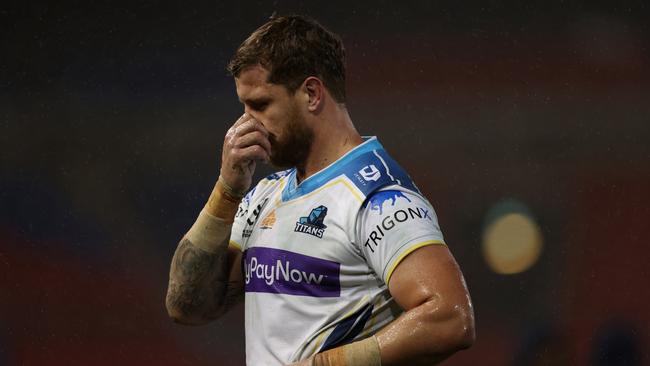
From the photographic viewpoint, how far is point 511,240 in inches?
103

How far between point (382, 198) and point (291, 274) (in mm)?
169

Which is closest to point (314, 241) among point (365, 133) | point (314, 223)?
point (314, 223)

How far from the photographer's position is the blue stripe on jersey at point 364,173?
128cm

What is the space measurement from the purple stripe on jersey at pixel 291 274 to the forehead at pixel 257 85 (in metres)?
0.22

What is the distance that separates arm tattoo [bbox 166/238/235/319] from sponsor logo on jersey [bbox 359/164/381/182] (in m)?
0.27

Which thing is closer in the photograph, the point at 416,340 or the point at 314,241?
the point at 416,340

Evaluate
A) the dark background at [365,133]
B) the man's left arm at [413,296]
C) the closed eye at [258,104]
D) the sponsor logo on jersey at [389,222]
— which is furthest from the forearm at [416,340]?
the dark background at [365,133]

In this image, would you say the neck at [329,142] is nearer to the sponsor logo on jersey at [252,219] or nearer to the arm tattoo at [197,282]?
the sponsor logo on jersey at [252,219]

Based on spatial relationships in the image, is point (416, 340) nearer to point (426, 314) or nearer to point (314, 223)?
point (426, 314)

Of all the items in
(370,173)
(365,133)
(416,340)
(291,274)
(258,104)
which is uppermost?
(365,133)

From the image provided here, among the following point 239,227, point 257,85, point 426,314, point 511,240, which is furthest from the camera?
point 511,240

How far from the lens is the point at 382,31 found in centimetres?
274

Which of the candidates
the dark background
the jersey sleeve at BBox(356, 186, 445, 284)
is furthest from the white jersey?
the dark background

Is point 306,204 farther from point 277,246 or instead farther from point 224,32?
point 224,32
